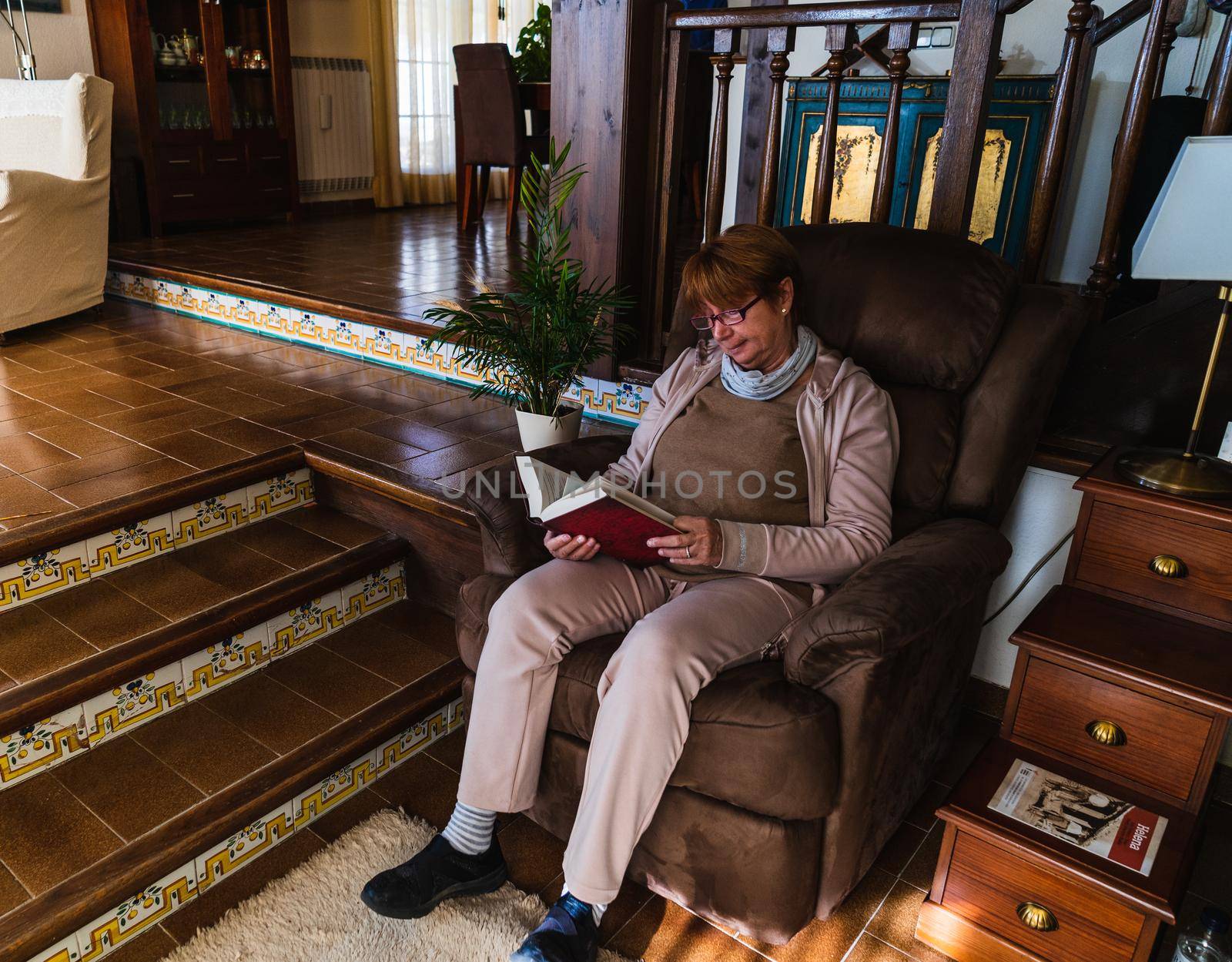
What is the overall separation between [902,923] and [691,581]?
72 centimetres

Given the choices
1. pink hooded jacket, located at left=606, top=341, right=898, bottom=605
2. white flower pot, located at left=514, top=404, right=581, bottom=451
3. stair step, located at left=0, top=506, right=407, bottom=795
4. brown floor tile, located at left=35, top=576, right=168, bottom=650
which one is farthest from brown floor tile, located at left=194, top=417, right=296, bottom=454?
pink hooded jacket, located at left=606, top=341, right=898, bottom=605

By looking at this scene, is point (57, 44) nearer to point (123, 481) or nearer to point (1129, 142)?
point (123, 481)

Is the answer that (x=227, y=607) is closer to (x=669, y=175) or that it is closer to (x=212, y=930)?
(x=212, y=930)

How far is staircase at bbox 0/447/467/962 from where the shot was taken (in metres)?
1.66

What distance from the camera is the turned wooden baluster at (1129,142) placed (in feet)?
6.19

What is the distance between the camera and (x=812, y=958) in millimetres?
1608

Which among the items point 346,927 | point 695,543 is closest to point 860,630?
point 695,543

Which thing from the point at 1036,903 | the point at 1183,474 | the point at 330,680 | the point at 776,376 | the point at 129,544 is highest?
the point at 776,376

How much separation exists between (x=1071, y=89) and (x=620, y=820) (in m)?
1.77

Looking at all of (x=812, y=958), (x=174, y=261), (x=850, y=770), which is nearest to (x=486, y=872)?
(x=812, y=958)

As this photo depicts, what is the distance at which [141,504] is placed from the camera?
2324 mm

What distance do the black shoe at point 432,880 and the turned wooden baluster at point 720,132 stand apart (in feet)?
5.26

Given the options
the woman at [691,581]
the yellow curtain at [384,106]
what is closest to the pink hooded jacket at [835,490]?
the woman at [691,581]

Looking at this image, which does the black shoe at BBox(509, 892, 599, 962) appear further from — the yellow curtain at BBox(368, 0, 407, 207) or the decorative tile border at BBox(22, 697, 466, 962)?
the yellow curtain at BBox(368, 0, 407, 207)
